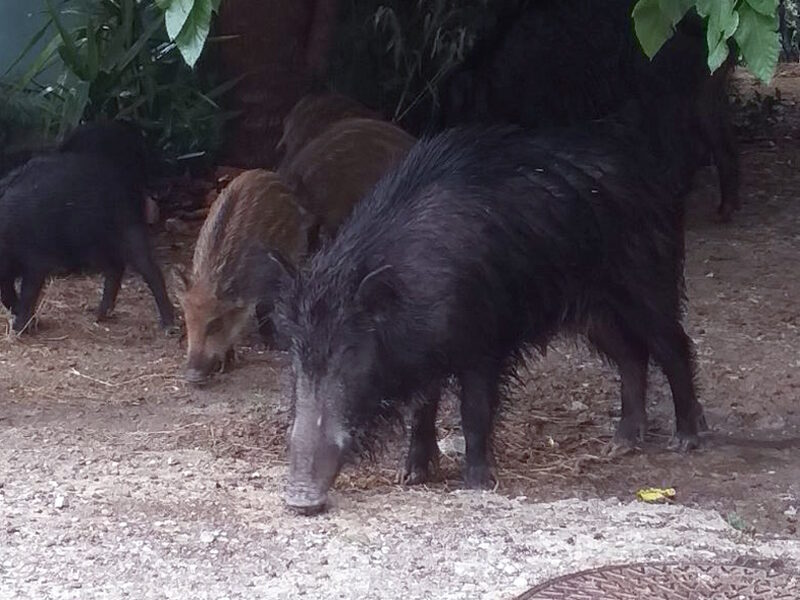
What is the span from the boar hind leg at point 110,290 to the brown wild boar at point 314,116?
1.24 metres

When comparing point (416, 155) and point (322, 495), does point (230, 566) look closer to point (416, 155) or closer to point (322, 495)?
point (322, 495)

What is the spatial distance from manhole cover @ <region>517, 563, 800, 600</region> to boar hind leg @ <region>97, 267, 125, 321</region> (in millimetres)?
3612

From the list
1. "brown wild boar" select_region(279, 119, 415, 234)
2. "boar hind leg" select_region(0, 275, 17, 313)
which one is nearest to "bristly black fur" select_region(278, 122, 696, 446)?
"brown wild boar" select_region(279, 119, 415, 234)

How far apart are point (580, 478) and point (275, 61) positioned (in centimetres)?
466

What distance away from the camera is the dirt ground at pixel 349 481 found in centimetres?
360

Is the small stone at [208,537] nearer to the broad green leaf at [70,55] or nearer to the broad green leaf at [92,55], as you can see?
the broad green leaf at [70,55]

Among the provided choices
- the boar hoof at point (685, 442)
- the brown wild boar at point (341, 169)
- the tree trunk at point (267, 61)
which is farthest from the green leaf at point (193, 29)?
the tree trunk at point (267, 61)

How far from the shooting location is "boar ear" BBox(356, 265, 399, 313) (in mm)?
4008

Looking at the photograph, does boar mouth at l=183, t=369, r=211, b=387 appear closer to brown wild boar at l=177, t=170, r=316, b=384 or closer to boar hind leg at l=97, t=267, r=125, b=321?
brown wild boar at l=177, t=170, r=316, b=384

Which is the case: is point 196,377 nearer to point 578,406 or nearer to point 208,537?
point 578,406

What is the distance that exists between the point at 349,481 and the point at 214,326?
1538 millimetres

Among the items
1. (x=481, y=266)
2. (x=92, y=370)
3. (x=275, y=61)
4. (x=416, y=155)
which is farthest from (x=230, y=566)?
(x=275, y=61)

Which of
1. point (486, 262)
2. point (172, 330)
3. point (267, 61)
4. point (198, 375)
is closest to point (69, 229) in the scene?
point (172, 330)

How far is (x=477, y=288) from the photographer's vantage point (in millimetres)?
4242
